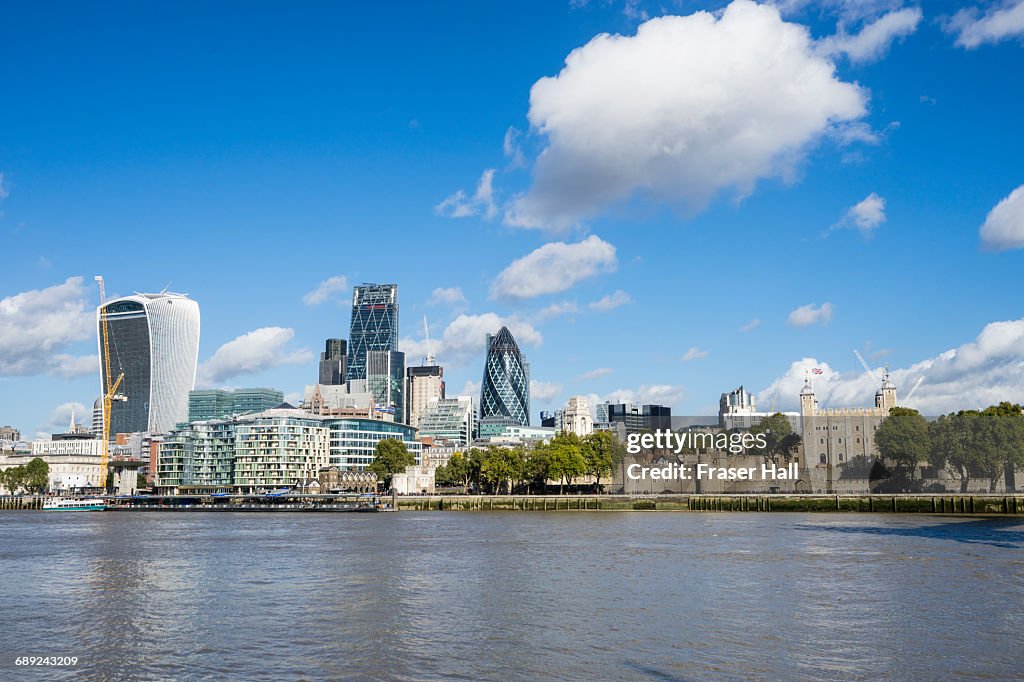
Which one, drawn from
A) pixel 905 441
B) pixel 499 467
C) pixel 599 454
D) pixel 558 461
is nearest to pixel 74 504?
pixel 499 467

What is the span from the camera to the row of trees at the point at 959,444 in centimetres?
14088

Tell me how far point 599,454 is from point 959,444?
2490 inches

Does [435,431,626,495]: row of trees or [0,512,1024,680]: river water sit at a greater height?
[435,431,626,495]: row of trees

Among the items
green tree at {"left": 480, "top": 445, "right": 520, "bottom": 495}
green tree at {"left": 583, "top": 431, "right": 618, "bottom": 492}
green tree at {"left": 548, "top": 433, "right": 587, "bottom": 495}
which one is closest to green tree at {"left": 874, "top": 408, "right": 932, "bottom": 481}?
green tree at {"left": 583, "top": 431, "right": 618, "bottom": 492}

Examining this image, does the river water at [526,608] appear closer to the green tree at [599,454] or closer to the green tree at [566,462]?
the green tree at [566,462]

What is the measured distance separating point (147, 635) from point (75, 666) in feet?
19.2

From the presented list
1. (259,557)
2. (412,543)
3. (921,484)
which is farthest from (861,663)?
(921,484)

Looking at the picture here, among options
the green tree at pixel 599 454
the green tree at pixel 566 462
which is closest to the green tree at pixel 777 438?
the green tree at pixel 599 454

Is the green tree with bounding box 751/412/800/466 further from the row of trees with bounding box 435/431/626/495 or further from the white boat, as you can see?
the white boat

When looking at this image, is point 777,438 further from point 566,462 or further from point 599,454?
point 566,462

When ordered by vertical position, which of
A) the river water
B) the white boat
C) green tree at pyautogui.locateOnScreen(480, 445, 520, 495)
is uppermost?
green tree at pyautogui.locateOnScreen(480, 445, 520, 495)

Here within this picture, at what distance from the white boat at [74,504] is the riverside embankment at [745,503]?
62.4 metres

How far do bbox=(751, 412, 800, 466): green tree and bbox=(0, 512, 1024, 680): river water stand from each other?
8718 cm

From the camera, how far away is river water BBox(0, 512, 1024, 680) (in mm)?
33594
